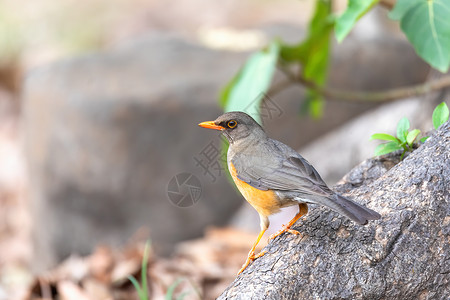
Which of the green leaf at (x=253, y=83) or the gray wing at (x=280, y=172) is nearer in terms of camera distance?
the gray wing at (x=280, y=172)

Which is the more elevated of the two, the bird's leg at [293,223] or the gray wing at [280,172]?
the gray wing at [280,172]

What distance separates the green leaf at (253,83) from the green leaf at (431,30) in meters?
1.13

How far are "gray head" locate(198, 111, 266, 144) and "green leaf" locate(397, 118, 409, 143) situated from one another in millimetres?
602

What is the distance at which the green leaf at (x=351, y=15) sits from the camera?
307 centimetres

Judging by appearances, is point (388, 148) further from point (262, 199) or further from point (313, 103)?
point (313, 103)

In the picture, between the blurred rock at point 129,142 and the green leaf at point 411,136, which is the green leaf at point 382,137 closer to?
the green leaf at point 411,136

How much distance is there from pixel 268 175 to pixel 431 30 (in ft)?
4.29

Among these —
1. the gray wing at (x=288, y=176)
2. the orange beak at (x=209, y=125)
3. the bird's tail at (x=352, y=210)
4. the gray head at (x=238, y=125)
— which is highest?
the orange beak at (x=209, y=125)

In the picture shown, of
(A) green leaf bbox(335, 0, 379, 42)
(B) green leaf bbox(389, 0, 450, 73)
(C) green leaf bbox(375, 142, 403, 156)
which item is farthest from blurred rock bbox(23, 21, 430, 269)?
(C) green leaf bbox(375, 142, 403, 156)

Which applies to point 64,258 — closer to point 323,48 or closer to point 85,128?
point 85,128

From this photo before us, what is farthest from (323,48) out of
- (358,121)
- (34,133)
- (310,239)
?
(34,133)

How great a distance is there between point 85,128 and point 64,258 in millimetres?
1324

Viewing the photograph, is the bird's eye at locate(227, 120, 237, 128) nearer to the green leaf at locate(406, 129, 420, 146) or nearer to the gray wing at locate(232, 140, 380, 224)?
the gray wing at locate(232, 140, 380, 224)

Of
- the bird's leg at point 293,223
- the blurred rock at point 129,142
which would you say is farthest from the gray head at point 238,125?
the blurred rock at point 129,142
